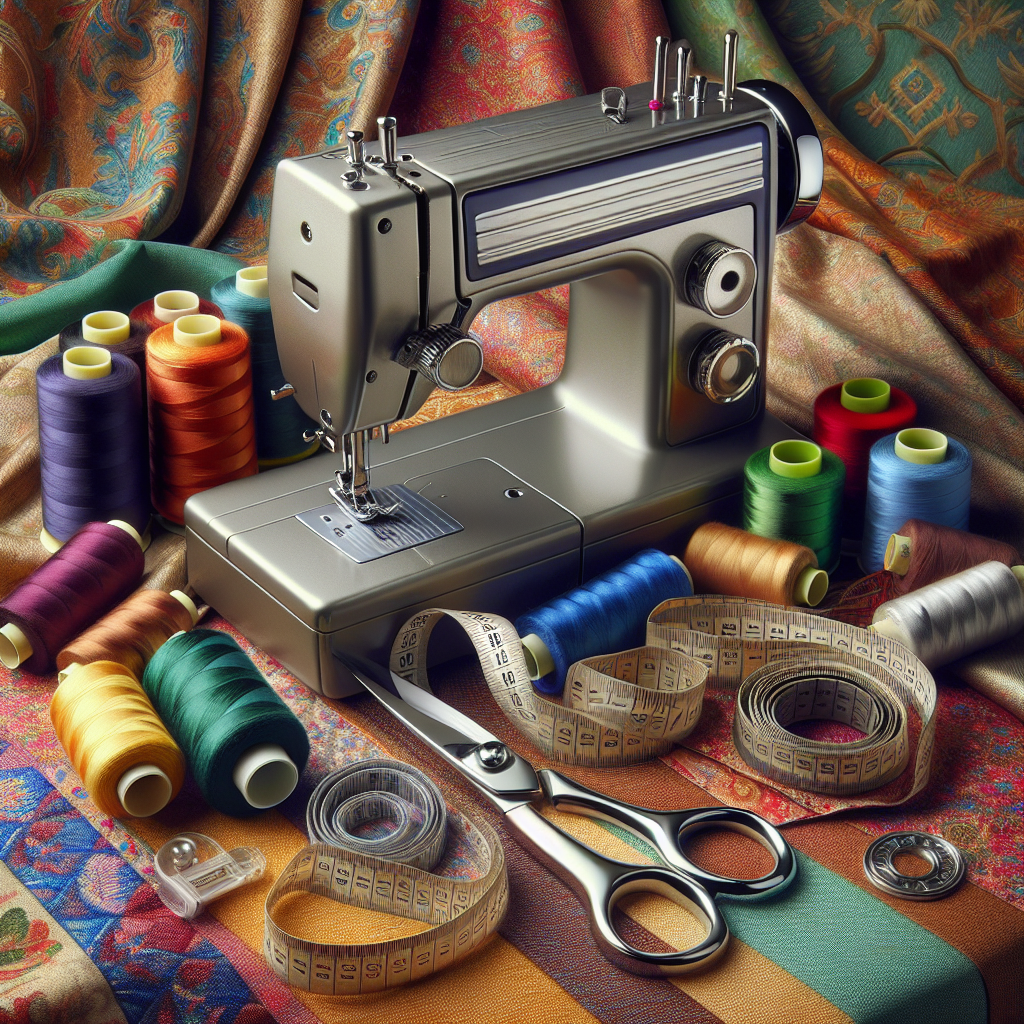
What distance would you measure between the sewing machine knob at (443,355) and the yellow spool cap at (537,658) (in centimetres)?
32

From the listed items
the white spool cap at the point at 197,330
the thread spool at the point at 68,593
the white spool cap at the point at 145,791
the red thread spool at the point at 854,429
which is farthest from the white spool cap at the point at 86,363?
the red thread spool at the point at 854,429

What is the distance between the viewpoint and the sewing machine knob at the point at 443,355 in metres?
1.55

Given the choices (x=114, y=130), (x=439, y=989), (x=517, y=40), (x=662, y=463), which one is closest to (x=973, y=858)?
(x=439, y=989)

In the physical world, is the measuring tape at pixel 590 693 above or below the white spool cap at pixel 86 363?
below

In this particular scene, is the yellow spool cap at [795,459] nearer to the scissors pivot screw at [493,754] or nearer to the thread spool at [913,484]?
the thread spool at [913,484]

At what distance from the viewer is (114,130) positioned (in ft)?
9.16

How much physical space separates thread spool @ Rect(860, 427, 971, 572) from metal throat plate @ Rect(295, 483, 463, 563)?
0.58 meters

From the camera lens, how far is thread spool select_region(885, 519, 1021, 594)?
69.4 inches

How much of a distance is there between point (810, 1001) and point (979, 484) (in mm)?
962

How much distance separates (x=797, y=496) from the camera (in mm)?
1808

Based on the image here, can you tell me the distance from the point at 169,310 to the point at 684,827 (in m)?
1.15

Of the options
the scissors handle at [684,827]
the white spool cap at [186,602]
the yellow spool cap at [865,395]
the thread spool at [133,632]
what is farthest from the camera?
the yellow spool cap at [865,395]

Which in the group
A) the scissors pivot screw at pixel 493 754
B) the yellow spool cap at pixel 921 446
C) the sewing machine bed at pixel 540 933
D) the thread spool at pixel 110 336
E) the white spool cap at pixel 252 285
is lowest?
the sewing machine bed at pixel 540 933

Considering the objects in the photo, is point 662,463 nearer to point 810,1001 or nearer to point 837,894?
point 837,894
